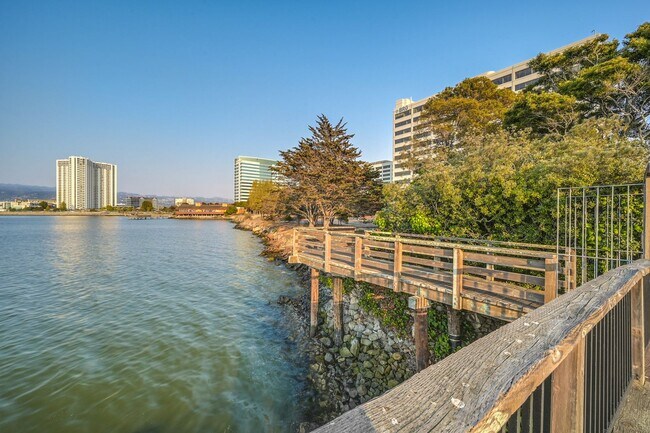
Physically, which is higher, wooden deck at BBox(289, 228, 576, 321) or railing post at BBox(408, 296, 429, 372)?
wooden deck at BBox(289, 228, 576, 321)

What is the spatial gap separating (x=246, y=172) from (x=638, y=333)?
546ft

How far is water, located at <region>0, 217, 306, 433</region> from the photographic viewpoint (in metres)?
6.50

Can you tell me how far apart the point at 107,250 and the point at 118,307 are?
2188 centimetres

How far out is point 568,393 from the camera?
1272 mm

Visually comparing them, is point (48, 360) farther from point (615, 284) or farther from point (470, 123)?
point (470, 123)

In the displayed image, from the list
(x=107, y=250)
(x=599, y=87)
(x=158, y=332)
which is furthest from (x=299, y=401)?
(x=107, y=250)

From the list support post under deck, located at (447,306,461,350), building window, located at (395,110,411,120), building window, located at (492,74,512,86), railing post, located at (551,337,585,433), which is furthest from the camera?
building window, located at (395,110,411,120)

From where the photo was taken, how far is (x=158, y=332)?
1047 cm

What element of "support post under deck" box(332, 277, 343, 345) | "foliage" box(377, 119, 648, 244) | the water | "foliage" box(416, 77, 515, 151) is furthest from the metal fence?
"foliage" box(416, 77, 515, 151)

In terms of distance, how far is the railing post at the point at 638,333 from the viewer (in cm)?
270

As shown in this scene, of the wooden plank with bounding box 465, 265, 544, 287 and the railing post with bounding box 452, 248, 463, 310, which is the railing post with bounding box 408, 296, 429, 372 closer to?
the railing post with bounding box 452, 248, 463, 310

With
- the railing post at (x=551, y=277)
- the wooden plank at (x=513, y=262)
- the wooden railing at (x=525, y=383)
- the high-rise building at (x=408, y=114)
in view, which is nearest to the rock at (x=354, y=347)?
the wooden plank at (x=513, y=262)

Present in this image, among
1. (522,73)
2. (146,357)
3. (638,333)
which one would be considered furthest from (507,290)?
(522,73)

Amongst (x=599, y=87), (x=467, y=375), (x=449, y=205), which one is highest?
(x=599, y=87)
